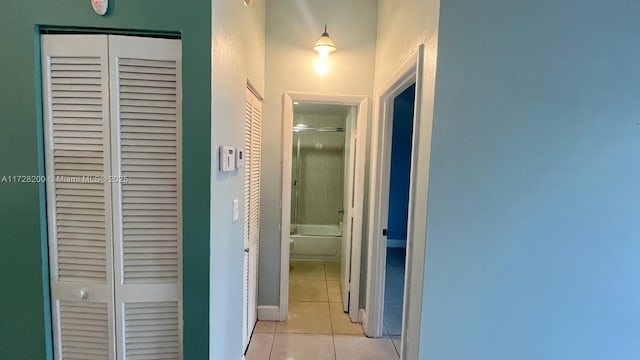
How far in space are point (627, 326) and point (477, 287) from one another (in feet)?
2.59

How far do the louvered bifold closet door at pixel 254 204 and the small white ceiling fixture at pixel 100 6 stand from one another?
1060 mm

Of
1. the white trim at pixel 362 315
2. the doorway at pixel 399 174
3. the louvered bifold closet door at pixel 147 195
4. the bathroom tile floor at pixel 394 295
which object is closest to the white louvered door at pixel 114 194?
the louvered bifold closet door at pixel 147 195

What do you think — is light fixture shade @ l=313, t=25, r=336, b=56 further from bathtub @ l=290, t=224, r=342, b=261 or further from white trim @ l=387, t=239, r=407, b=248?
white trim @ l=387, t=239, r=407, b=248

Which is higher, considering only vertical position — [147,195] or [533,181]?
[533,181]

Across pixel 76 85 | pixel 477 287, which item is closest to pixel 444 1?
pixel 477 287

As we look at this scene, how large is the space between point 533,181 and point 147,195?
1.78m

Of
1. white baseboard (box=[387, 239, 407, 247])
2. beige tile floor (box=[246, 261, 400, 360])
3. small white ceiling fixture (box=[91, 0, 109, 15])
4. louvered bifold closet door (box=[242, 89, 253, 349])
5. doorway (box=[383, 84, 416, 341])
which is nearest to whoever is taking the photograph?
small white ceiling fixture (box=[91, 0, 109, 15])

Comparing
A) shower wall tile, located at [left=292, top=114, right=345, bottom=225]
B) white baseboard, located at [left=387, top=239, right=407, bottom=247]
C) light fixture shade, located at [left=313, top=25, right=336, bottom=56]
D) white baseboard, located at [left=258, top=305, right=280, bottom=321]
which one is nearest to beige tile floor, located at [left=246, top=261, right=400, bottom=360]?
white baseboard, located at [left=258, top=305, right=280, bottom=321]

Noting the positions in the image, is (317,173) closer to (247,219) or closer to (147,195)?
(247,219)

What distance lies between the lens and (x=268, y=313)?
8.89ft

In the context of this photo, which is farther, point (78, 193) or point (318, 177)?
point (318, 177)

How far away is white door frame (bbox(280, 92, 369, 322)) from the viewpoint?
8.48 ft

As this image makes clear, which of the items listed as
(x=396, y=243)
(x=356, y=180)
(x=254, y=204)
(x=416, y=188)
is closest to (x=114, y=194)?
(x=254, y=204)

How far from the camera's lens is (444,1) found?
126cm
